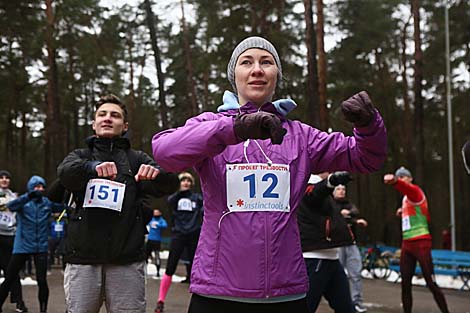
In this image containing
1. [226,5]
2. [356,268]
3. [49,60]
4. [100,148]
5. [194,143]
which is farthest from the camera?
[49,60]

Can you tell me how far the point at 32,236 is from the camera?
9.14 metres

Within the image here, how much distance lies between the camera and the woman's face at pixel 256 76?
299 centimetres

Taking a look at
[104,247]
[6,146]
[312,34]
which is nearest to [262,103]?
[104,247]

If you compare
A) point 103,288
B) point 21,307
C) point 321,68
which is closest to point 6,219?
point 21,307

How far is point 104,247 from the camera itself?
464cm

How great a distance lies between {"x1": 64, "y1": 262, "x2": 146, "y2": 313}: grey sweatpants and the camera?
4605 mm

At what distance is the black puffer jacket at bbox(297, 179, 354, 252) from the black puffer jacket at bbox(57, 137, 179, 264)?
2.12 m

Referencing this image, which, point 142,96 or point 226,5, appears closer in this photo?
point 226,5

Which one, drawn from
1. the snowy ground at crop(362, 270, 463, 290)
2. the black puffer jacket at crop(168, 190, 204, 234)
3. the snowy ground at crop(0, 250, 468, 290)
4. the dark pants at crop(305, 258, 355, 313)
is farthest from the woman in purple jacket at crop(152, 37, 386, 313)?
the snowy ground at crop(362, 270, 463, 290)

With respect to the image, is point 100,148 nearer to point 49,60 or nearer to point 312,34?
point 312,34

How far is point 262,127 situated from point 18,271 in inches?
288

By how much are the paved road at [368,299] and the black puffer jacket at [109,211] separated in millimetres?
4851

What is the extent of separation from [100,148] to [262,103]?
7.35 ft

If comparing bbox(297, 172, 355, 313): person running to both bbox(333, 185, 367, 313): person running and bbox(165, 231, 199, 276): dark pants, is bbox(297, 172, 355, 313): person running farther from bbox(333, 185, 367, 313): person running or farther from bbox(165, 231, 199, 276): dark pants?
bbox(165, 231, 199, 276): dark pants
